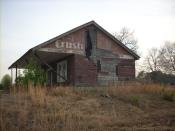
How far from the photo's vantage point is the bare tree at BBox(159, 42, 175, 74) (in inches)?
2235

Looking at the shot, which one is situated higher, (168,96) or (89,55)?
(89,55)

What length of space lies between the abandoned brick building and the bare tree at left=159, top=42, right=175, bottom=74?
33640 millimetres

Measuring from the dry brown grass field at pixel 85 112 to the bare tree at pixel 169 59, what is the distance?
4141 cm

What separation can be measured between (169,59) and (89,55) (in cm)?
4013

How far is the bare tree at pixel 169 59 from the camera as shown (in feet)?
186

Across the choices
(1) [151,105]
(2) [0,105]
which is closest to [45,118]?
(2) [0,105]

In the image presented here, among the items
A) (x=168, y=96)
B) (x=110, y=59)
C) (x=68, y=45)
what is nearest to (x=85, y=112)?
(x=168, y=96)

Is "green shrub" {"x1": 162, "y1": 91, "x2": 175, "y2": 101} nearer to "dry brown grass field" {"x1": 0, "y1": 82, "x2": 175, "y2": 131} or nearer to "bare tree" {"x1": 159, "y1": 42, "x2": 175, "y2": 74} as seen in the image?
"dry brown grass field" {"x1": 0, "y1": 82, "x2": 175, "y2": 131}

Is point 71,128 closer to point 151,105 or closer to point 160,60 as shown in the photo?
point 151,105

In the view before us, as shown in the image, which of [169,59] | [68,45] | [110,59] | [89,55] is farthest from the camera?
[169,59]

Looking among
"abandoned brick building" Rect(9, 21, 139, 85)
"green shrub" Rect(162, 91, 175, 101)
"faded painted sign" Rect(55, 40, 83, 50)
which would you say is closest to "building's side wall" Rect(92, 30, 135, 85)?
"abandoned brick building" Rect(9, 21, 139, 85)

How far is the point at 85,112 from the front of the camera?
11320 mm

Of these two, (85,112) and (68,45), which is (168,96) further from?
(68,45)

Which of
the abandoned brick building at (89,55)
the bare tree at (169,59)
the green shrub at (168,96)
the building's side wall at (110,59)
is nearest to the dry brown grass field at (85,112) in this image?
the green shrub at (168,96)
